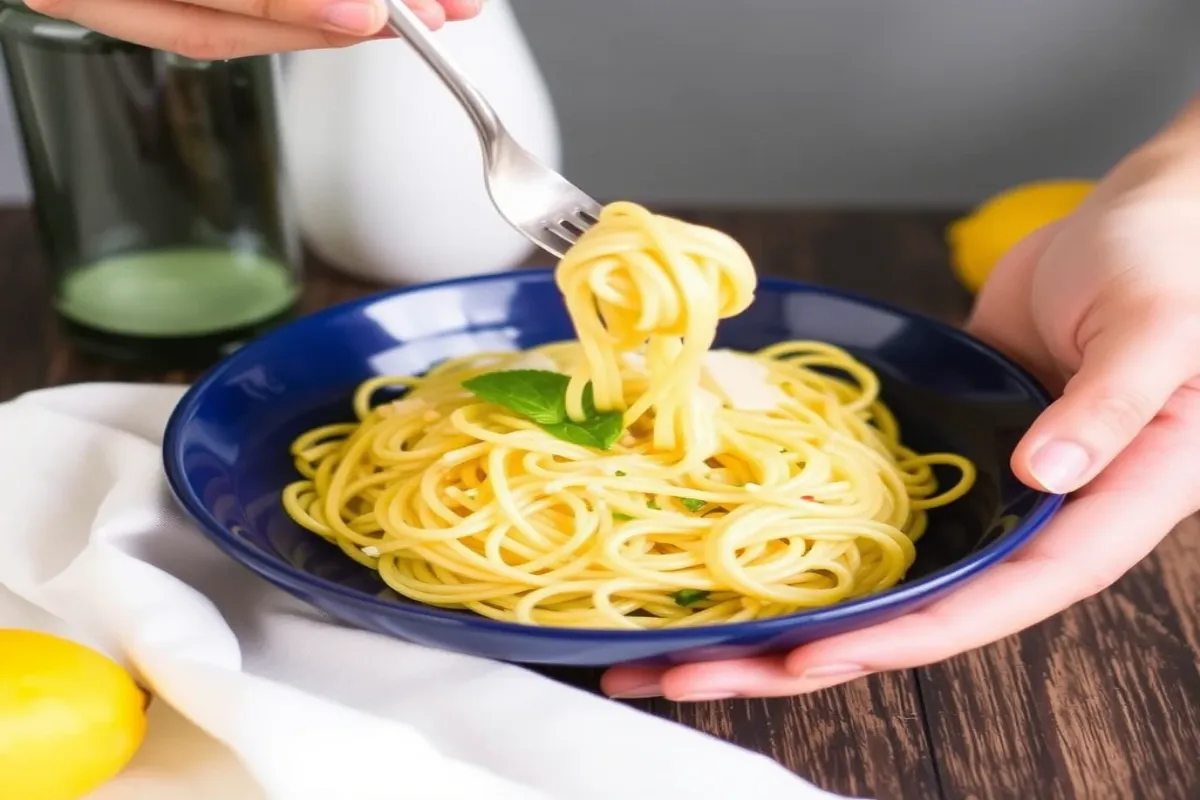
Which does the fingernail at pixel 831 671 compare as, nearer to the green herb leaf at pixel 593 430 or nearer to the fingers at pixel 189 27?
the green herb leaf at pixel 593 430

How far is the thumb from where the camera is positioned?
1264 mm

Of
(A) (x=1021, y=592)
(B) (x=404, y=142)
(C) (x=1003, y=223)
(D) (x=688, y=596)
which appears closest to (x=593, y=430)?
(D) (x=688, y=596)

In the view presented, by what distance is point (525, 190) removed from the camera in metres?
1.44

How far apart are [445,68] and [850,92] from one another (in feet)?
4.70

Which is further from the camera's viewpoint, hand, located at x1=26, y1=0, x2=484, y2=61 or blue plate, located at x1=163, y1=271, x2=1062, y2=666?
hand, located at x1=26, y1=0, x2=484, y2=61

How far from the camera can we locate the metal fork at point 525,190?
1.40m

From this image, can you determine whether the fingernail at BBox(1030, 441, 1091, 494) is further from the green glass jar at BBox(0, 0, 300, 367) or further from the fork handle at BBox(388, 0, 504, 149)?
the green glass jar at BBox(0, 0, 300, 367)

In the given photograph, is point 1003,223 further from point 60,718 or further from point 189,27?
point 60,718

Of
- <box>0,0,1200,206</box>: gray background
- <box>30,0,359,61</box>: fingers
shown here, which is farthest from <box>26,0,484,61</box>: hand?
<box>0,0,1200,206</box>: gray background

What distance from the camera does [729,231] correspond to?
2.35 m

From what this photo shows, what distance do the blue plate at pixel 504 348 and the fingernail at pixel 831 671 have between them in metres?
0.03

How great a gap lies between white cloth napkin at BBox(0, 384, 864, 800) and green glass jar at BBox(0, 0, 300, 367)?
0.44m

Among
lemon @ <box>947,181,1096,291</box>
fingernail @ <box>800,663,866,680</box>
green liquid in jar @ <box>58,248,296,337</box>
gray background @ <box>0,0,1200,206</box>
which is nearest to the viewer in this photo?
fingernail @ <box>800,663,866,680</box>

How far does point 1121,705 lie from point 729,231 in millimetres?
1242
